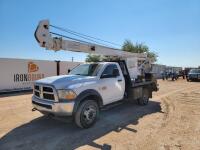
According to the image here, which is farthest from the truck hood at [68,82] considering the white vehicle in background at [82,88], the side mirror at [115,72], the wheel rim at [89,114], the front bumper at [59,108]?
the side mirror at [115,72]

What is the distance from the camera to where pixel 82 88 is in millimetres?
5102

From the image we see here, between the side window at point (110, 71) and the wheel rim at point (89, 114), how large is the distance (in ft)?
4.26

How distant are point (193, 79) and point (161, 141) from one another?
24.5m

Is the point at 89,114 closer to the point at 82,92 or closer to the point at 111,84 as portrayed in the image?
the point at 82,92

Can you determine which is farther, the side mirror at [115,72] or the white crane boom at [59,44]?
the side mirror at [115,72]

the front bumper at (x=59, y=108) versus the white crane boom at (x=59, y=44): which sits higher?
the white crane boom at (x=59, y=44)

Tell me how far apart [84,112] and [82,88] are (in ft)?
2.36

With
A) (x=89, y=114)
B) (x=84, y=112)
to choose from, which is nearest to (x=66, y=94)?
(x=84, y=112)

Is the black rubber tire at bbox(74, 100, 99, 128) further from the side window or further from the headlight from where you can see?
the side window

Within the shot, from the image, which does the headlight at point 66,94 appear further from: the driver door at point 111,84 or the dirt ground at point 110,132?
the driver door at point 111,84

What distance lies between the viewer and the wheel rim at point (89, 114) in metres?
5.17

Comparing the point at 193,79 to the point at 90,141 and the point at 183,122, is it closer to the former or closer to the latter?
the point at 183,122

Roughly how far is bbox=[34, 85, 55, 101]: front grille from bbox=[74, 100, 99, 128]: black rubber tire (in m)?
0.84

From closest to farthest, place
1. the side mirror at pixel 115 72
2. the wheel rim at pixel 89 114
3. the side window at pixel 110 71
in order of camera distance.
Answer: the wheel rim at pixel 89 114 < the side window at pixel 110 71 < the side mirror at pixel 115 72
